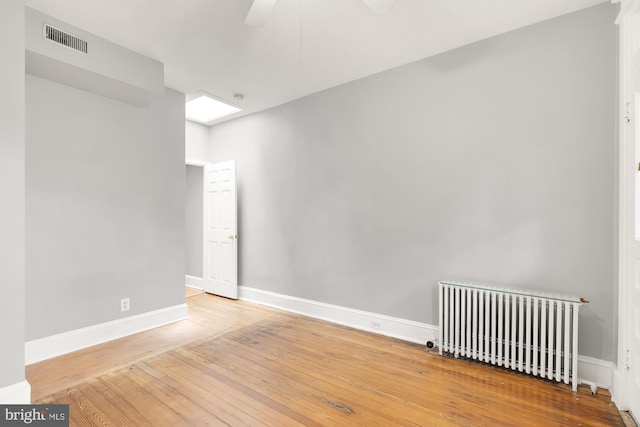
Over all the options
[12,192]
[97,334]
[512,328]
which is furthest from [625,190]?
[97,334]

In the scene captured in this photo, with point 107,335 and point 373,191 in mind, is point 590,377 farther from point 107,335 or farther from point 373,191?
point 107,335

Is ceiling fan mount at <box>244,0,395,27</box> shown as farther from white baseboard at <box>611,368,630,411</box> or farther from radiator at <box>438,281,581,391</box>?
white baseboard at <box>611,368,630,411</box>

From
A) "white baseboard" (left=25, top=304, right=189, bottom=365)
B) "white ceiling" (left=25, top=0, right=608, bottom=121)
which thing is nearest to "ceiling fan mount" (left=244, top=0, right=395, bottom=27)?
A: "white ceiling" (left=25, top=0, right=608, bottom=121)

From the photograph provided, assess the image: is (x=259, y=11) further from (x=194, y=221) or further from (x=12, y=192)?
(x=194, y=221)

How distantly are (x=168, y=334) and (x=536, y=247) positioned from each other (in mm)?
3682

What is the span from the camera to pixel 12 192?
80.2 inches

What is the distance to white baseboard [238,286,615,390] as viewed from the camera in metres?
2.37

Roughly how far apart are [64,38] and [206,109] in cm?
215

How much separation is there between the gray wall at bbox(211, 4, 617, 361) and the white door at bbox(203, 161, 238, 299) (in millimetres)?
648

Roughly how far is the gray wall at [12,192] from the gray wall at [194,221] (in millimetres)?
3540

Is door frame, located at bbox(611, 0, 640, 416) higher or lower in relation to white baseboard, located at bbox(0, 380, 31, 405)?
higher

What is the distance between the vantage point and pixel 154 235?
371 cm

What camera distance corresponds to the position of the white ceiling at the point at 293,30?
7.94 ft

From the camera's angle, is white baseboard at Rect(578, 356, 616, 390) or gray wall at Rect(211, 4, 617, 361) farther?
gray wall at Rect(211, 4, 617, 361)
